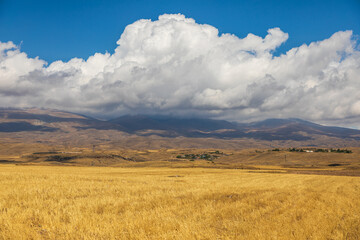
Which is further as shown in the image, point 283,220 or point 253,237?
point 283,220

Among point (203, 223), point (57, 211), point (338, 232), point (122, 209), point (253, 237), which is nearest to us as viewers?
point (253, 237)

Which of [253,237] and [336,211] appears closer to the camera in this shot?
[253,237]

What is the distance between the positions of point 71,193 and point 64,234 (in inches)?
459

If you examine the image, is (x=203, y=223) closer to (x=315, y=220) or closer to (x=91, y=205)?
(x=315, y=220)

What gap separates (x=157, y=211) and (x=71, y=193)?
9.80 meters

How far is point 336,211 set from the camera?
1497cm

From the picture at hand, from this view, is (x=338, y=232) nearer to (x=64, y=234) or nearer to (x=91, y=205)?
(x=64, y=234)

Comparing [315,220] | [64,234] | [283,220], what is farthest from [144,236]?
[315,220]

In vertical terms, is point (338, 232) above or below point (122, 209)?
above

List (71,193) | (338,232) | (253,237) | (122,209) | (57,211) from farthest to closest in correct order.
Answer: (71,193)
(122,209)
(57,211)
(338,232)
(253,237)

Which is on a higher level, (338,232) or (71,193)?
(338,232)

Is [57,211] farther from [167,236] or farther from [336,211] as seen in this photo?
[336,211]

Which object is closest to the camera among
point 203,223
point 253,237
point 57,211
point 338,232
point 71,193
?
point 253,237

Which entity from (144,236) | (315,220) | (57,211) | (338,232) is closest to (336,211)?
(315,220)
